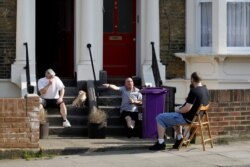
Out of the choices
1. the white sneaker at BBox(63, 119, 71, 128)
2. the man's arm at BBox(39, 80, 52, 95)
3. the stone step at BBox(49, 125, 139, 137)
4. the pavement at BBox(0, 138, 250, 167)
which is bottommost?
the pavement at BBox(0, 138, 250, 167)

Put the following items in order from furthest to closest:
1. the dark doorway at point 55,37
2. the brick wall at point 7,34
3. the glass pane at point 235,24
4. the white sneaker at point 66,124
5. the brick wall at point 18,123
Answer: the dark doorway at point 55,37 → the glass pane at point 235,24 → the brick wall at point 7,34 → the white sneaker at point 66,124 → the brick wall at point 18,123

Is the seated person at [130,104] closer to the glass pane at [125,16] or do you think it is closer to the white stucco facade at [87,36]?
the white stucco facade at [87,36]

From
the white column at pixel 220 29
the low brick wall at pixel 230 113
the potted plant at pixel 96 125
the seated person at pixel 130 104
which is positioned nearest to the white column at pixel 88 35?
the seated person at pixel 130 104

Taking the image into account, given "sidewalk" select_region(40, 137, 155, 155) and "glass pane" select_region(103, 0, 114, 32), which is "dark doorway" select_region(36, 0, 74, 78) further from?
"sidewalk" select_region(40, 137, 155, 155)

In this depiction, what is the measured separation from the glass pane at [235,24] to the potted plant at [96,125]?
4478 mm

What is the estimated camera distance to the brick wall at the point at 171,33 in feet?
51.4

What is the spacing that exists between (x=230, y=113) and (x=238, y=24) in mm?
3670

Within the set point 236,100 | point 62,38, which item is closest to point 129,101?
point 236,100

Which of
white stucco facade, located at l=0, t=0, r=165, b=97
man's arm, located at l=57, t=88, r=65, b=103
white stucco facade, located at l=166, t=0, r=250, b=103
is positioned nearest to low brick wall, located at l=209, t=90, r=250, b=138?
white stucco facade, located at l=166, t=0, r=250, b=103

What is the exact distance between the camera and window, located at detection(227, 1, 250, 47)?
51.3 feet

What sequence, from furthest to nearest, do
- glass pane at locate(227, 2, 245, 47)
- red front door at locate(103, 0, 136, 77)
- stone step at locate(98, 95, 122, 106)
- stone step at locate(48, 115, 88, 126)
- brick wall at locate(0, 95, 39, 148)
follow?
red front door at locate(103, 0, 136, 77) → glass pane at locate(227, 2, 245, 47) → stone step at locate(98, 95, 122, 106) → stone step at locate(48, 115, 88, 126) → brick wall at locate(0, 95, 39, 148)

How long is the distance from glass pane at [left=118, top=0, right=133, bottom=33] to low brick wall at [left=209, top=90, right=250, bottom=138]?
440 centimetres

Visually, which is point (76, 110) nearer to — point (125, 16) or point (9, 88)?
point (9, 88)

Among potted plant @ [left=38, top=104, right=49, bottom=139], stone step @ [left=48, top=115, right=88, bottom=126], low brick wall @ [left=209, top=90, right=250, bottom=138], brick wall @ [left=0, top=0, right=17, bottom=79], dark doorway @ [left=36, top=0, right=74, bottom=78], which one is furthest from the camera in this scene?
dark doorway @ [left=36, top=0, right=74, bottom=78]
